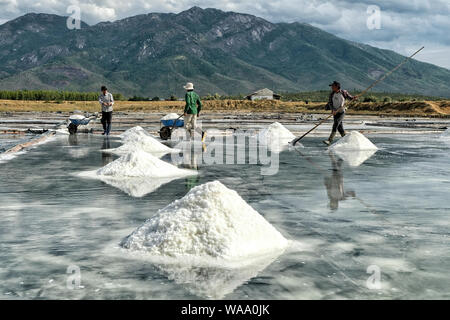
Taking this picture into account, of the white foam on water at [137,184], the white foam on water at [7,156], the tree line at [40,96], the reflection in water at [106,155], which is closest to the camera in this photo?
the white foam on water at [137,184]

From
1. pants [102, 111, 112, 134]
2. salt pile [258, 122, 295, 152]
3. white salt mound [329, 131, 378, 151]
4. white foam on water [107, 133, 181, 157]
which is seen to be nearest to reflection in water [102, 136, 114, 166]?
white foam on water [107, 133, 181, 157]

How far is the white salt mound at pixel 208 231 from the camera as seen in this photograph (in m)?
4.96

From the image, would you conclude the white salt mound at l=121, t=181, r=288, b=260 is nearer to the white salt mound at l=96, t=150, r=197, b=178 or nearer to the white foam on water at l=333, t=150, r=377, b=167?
the white salt mound at l=96, t=150, r=197, b=178

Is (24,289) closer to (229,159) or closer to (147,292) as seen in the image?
(147,292)

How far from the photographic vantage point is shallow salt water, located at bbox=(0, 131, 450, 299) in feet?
13.6

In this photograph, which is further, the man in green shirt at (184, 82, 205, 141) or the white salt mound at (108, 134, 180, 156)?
the man in green shirt at (184, 82, 205, 141)

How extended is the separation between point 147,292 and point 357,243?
2353mm

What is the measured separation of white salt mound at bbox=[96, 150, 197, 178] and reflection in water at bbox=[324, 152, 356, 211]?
8.70ft

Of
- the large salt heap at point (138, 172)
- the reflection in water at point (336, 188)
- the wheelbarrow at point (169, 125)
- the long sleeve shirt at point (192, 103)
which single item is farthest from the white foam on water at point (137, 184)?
the wheelbarrow at point (169, 125)

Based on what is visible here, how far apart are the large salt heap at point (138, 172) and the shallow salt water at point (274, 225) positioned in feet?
1.13

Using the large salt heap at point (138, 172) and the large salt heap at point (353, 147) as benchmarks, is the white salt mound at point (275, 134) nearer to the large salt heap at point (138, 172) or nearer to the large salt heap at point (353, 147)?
the large salt heap at point (353, 147)

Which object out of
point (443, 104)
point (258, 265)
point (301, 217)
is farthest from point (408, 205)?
point (443, 104)

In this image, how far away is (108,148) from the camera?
1541cm

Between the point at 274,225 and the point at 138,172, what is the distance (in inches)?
166
